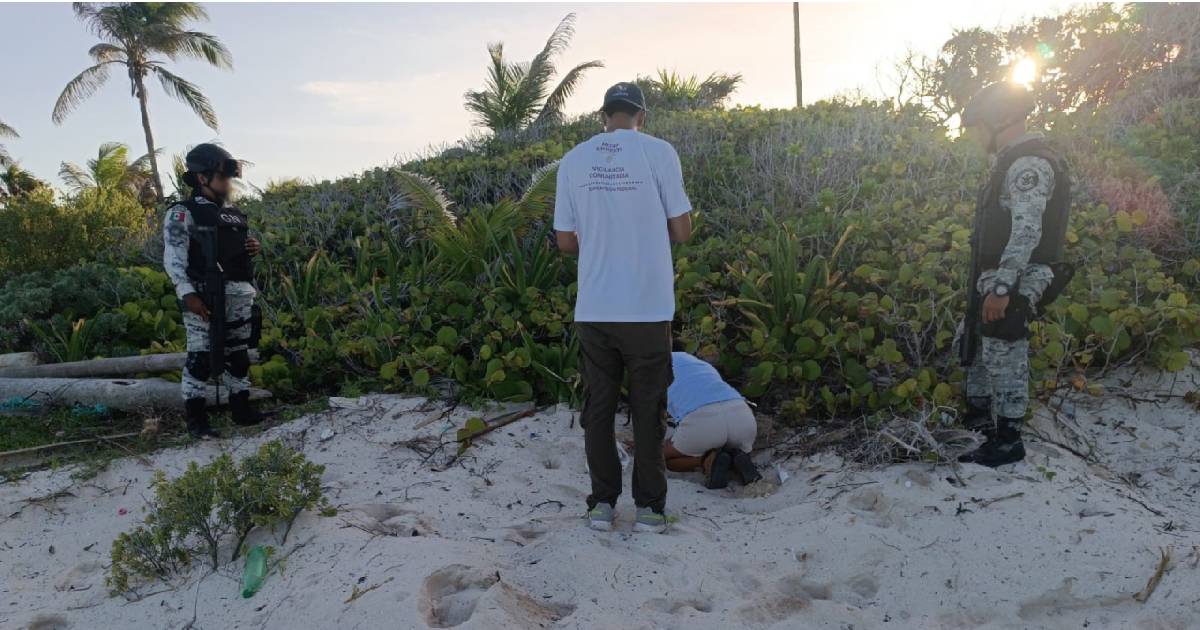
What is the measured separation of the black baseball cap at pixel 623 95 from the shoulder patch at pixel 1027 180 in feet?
5.84

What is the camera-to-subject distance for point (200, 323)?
16.6 ft

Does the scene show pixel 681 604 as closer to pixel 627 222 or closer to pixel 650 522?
pixel 650 522

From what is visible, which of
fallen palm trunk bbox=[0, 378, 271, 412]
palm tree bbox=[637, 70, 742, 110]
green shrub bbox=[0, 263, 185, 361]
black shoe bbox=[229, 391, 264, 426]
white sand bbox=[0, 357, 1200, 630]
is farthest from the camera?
palm tree bbox=[637, 70, 742, 110]

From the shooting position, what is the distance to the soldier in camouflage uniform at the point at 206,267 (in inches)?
193

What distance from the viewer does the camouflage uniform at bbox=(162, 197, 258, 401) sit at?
4.88 meters

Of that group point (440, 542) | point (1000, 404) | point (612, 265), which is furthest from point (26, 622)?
point (1000, 404)

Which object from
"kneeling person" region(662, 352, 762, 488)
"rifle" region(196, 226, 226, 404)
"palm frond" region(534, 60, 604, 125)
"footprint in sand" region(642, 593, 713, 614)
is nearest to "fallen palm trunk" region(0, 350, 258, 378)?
"rifle" region(196, 226, 226, 404)

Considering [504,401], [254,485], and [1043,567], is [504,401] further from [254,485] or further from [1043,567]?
[1043,567]

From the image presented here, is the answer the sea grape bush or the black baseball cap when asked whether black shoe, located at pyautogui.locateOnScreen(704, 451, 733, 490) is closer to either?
the sea grape bush

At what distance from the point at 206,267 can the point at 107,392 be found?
59.9 inches

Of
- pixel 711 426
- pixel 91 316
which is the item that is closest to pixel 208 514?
pixel 711 426

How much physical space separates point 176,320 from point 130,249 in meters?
3.40

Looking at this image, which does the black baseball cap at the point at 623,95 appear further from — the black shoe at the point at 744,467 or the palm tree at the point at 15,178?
the palm tree at the point at 15,178

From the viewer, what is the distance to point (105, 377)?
6141 millimetres
